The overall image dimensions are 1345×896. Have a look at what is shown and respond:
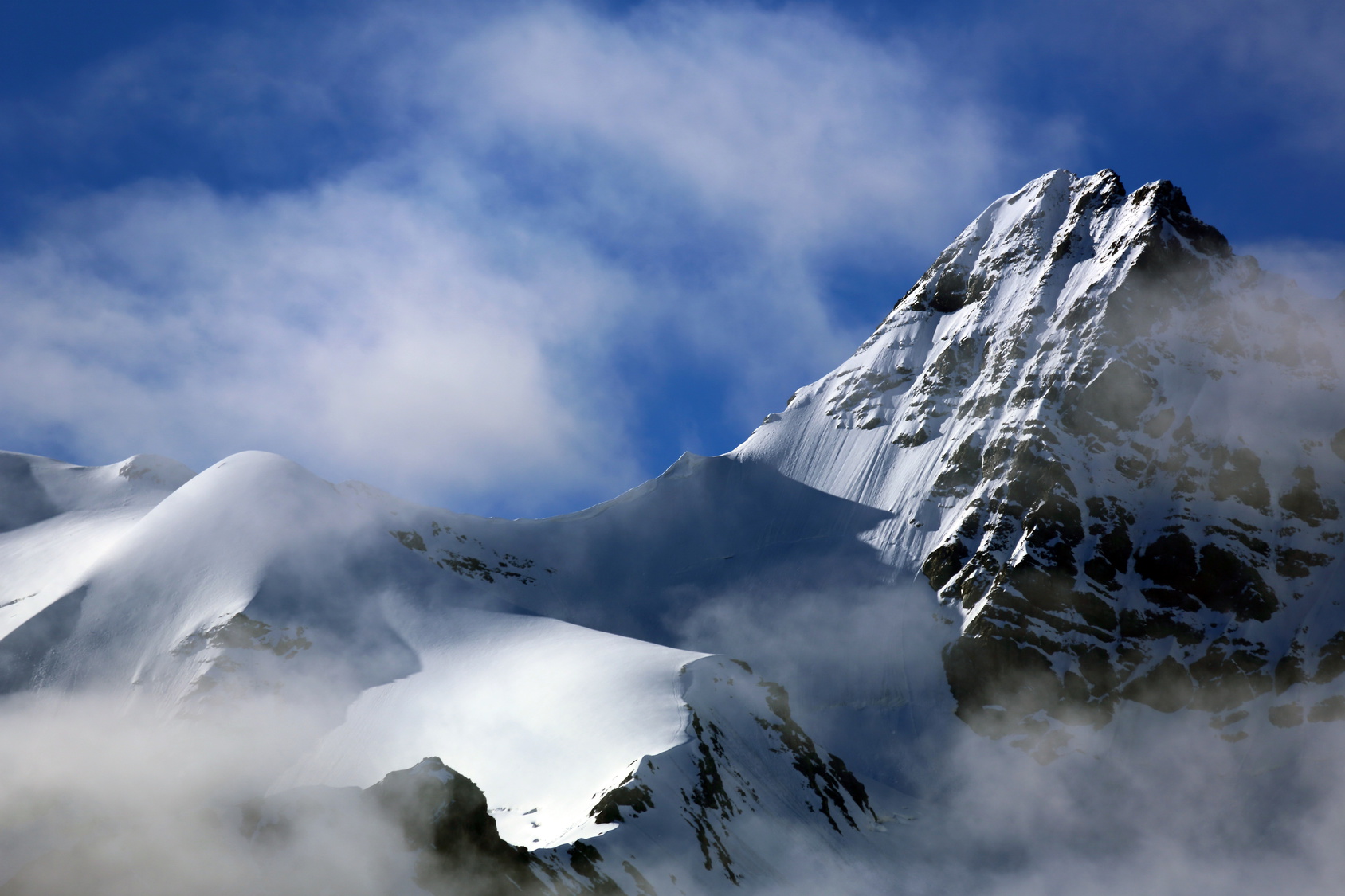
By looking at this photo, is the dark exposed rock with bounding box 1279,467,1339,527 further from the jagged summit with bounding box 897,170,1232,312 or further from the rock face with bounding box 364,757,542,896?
the rock face with bounding box 364,757,542,896

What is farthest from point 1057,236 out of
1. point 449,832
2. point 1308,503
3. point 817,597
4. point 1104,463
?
point 449,832

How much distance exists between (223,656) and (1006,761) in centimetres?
6531

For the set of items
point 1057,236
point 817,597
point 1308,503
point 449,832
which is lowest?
point 449,832

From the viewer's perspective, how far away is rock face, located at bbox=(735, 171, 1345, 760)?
327 feet

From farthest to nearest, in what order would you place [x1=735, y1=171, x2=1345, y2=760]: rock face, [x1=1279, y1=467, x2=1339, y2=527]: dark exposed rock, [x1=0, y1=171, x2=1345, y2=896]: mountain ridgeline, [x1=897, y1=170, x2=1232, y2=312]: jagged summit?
[x1=897, y1=170, x2=1232, y2=312]: jagged summit
[x1=1279, y1=467, x2=1339, y2=527]: dark exposed rock
[x1=735, y1=171, x2=1345, y2=760]: rock face
[x1=0, y1=171, x2=1345, y2=896]: mountain ridgeline

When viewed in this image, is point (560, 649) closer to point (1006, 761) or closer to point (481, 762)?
point (481, 762)

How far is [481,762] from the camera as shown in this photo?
66562mm

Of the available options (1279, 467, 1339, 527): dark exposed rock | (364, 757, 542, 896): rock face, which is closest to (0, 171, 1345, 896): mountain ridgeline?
(364, 757, 542, 896): rock face

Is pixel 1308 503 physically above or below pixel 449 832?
above

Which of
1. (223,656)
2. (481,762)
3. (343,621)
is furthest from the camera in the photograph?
(343,621)

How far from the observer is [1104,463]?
113625mm

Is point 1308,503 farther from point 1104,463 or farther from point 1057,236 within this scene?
point 1057,236

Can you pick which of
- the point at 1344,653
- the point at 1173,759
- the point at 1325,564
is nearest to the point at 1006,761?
the point at 1173,759

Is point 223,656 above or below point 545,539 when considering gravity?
below
